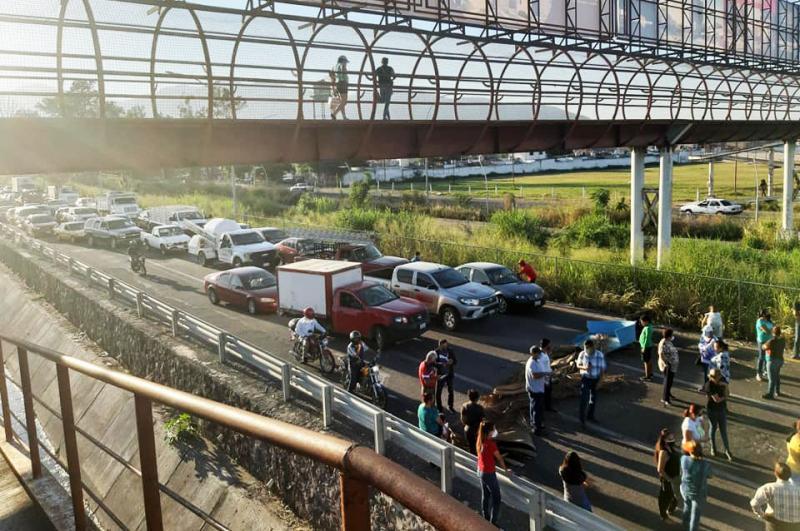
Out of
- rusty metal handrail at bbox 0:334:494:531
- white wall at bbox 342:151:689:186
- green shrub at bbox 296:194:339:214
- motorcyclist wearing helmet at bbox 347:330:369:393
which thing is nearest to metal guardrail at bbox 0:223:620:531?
motorcyclist wearing helmet at bbox 347:330:369:393

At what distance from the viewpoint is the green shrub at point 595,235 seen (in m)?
29.1

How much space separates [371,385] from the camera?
12875 millimetres

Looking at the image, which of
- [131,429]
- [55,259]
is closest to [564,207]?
[55,259]

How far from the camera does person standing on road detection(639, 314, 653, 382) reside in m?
13.9

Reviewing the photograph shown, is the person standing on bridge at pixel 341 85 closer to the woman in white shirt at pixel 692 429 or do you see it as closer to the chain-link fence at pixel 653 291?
the woman in white shirt at pixel 692 429

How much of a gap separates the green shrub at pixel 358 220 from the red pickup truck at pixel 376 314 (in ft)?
59.3

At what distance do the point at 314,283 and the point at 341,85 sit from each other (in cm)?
552

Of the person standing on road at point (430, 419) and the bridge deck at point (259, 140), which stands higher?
the bridge deck at point (259, 140)

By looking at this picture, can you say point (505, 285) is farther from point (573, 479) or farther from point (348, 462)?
point (348, 462)

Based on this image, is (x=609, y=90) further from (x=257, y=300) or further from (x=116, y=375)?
(x=116, y=375)

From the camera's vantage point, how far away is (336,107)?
15297 mm

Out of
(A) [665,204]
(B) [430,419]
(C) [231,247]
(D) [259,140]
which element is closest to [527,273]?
(A) [665,204]

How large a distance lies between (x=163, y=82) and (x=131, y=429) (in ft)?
23.7

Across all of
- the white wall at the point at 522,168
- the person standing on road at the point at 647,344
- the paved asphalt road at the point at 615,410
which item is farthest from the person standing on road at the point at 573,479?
the white wall at the point at 522,168
